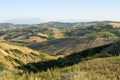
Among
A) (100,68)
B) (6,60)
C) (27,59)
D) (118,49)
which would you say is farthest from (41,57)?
(100,68)

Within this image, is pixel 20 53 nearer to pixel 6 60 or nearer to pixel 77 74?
pixel 6 60

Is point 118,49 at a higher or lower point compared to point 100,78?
lower

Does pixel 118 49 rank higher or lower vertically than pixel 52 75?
lower

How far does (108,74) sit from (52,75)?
4136 mm

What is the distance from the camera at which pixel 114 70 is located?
931 inches

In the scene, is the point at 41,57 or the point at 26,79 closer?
the point at 26,79

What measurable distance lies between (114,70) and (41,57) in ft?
398

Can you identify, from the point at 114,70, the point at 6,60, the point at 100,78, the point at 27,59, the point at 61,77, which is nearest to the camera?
the point at 100,78

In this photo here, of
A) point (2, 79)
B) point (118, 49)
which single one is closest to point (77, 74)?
point (2, 79)

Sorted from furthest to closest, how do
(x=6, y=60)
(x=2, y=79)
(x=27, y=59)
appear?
1. (x=27, y=59)
2. (x=6, y=60)
3. (x=2, y=79)

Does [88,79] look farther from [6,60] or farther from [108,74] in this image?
[6,60]

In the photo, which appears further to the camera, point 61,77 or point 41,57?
point 41,57

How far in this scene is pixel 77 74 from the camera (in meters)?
20.9

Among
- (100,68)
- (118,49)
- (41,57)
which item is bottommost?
(41,57)
